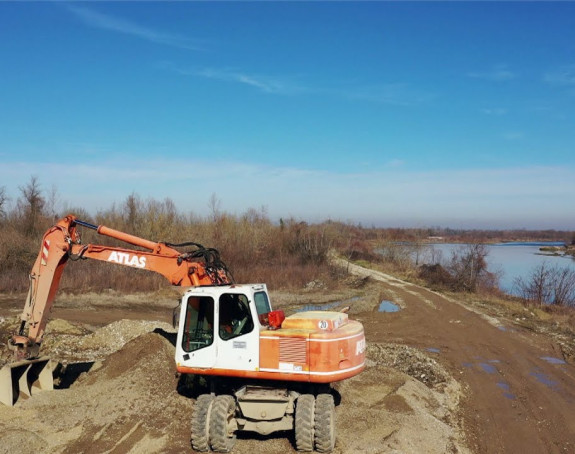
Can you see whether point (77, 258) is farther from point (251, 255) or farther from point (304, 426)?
point (251, 255)

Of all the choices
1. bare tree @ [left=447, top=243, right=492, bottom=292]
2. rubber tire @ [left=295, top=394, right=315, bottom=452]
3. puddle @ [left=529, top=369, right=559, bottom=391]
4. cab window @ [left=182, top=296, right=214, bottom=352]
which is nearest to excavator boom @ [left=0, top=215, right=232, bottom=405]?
cab window @ [left=182, top=296, right=214, bottom=352]

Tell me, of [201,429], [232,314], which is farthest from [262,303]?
[201,429]

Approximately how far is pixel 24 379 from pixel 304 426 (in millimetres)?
5605

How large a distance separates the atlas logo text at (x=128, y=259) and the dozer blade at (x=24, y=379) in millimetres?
2616

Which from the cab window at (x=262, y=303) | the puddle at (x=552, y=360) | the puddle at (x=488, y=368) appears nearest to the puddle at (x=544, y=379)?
the puddle at (x=488, y=368)

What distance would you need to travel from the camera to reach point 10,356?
13.4m

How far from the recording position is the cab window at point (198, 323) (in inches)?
324

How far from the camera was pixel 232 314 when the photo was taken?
8.45 m

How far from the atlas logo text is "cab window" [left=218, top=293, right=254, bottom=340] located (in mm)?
2071

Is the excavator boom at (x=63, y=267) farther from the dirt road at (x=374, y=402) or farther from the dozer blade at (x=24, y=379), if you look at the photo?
the dirt road at (x=374, y=402)

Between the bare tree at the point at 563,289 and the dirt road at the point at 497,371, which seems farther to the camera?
the bare tree at the point at 563,289

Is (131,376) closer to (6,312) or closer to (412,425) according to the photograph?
(412,425)

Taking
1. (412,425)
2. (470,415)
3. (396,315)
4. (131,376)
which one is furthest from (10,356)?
(396,315)

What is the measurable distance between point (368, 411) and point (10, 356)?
9562 mm
